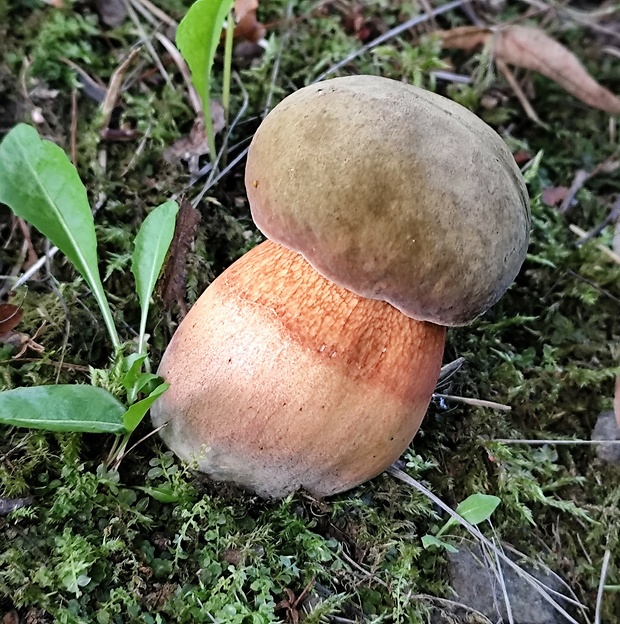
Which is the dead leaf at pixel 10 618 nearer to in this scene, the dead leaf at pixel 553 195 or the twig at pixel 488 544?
the twig at pixel 488 544

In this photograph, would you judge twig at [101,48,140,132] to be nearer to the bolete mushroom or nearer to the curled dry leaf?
the bolete mushroom

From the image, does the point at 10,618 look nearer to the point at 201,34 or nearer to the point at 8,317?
the point at 8,317

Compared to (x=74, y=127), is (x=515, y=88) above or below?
below

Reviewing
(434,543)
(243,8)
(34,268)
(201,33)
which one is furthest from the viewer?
(243,8)

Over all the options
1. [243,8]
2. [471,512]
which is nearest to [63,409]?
[471,512]

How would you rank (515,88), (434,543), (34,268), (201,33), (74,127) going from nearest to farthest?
1. (434,543)
2. (201,33)
3. (34,268)
4. (74,127)
5. (515,88)

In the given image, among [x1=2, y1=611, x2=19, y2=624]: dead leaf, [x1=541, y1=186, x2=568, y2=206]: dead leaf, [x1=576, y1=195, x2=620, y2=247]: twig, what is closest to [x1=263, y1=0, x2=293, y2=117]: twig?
[x1=541, y1=186, x2=568, y2=206]: dead leaf

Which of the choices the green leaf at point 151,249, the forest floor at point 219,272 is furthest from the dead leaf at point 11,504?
the green leaf at point 151,249

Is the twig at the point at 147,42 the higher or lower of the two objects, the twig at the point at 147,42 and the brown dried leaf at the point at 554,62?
the higher
